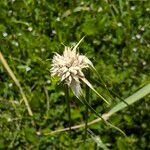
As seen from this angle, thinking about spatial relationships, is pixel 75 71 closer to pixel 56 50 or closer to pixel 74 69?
pixel 74 69

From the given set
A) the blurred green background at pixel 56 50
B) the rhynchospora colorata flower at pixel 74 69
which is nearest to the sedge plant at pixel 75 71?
the rhynchospora colorata flower at pixel 74 69

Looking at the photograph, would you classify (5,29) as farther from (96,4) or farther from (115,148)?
(115,148)

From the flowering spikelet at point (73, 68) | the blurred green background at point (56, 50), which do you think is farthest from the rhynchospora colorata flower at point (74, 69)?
the blurred green background at point (56, 50)

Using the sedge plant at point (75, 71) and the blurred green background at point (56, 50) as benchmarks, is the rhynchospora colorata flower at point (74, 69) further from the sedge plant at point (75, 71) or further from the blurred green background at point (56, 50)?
the blurred green background at point (56, 50)

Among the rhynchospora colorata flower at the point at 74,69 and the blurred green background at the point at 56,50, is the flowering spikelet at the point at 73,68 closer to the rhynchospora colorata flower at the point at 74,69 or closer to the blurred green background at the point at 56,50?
the rhynchospora colorata flower at the point at 74,69

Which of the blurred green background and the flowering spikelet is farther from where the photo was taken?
the blurred green background

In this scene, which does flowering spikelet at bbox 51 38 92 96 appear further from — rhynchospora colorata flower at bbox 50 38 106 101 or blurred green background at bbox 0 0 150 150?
blurred green background at bbox 0 0 150 150

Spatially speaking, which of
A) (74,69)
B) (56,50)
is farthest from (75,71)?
(56,50)

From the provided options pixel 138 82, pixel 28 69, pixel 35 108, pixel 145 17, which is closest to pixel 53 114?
pixel 35 108

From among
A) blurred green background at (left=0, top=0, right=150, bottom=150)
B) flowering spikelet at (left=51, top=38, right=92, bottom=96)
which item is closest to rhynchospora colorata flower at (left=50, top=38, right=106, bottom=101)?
flowering spikelet at (left=51, top=38, right=92, bottom=96)

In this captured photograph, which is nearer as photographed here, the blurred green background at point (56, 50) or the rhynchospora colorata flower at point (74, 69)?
the rhynchospora colorata flower at point (74, 69)
